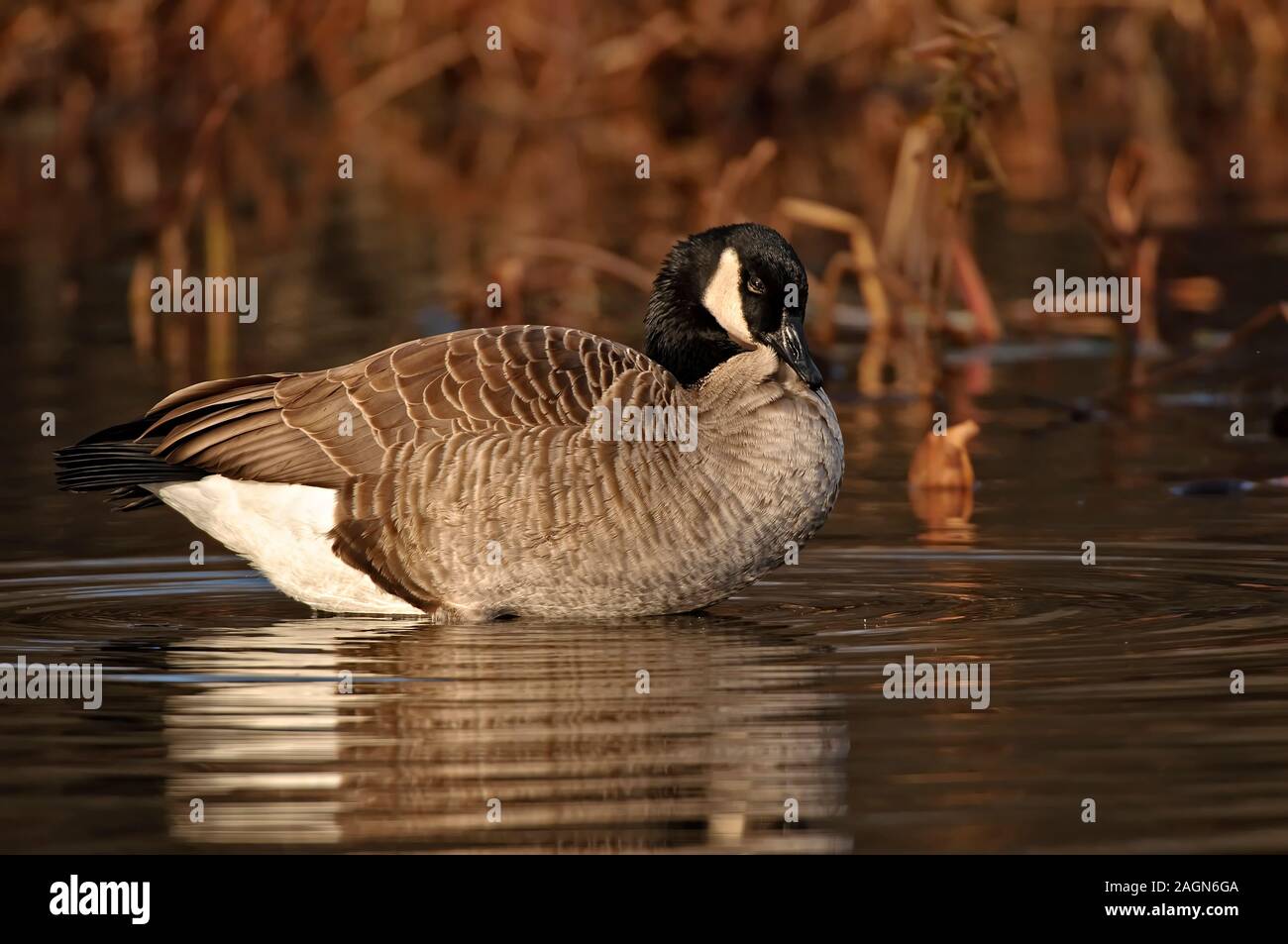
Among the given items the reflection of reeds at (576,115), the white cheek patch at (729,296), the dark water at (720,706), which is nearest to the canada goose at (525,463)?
the white cheek patch at (729,296)

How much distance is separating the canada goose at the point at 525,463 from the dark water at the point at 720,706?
0.84ft

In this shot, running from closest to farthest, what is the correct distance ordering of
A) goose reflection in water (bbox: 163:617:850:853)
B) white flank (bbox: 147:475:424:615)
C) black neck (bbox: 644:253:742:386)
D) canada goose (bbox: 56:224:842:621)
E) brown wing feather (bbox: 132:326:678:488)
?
goose reflection in water (bbox: 163:617:850:853) → canada goose (bbox: 56:224:842:621) → brown wing feather (bbox: 132:326:678:488) → white flank (bbox: 147:475:424:615) → black neck (bbox: 644:253:742:386)

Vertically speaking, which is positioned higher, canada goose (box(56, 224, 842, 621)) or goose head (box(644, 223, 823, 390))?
goose head (box(644, 223, 823, 390))

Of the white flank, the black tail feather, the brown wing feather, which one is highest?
the brown wing feather

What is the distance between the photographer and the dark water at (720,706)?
6492 millimetres

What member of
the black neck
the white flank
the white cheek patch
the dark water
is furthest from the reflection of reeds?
the white flank

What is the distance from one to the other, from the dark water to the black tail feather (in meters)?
0.56

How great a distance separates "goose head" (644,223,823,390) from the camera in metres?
9.89

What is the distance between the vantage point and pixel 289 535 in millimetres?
9664

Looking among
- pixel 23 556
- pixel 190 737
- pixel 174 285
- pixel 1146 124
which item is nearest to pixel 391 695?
pixel 190 737

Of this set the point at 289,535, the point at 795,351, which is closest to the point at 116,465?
the point at 289,535

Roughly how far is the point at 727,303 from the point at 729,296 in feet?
0.11

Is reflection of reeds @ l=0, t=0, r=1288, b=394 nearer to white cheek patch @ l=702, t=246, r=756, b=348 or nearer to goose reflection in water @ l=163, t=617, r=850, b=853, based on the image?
white cheek patch @ l=702, t=246, r=756, b=348

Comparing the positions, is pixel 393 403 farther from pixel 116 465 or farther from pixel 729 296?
pixel 729 296
